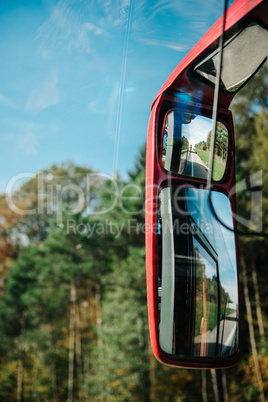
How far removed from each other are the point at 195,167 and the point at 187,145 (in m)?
0.14

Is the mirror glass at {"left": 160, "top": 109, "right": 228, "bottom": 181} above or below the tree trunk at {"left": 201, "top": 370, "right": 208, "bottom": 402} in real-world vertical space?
above

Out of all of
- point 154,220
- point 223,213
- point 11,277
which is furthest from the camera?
point 11,277

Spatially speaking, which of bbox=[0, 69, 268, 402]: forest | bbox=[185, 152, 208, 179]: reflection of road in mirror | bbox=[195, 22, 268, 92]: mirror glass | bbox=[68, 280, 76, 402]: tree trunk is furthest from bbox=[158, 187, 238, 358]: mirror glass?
bbox=[68, 280, 76, 402]: tree trunk

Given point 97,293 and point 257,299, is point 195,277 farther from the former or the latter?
point 97,293

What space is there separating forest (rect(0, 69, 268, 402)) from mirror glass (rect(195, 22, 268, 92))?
5.44 metres

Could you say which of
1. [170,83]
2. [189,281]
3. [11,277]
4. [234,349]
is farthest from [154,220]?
[11,277]

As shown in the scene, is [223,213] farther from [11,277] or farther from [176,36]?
[11,277]

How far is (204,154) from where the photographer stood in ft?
5.57

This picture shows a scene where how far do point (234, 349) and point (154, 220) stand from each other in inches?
37.7

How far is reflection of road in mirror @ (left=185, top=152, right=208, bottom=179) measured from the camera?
167cm

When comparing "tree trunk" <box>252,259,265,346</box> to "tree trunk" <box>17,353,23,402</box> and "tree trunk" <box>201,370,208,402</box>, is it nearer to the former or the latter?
"tree trunk" <box>201,370,208,402</box>

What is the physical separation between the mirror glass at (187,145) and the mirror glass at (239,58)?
242mm

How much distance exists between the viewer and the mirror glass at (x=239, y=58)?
4.49 ft

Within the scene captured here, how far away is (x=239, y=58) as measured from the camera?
1497 millimetres
